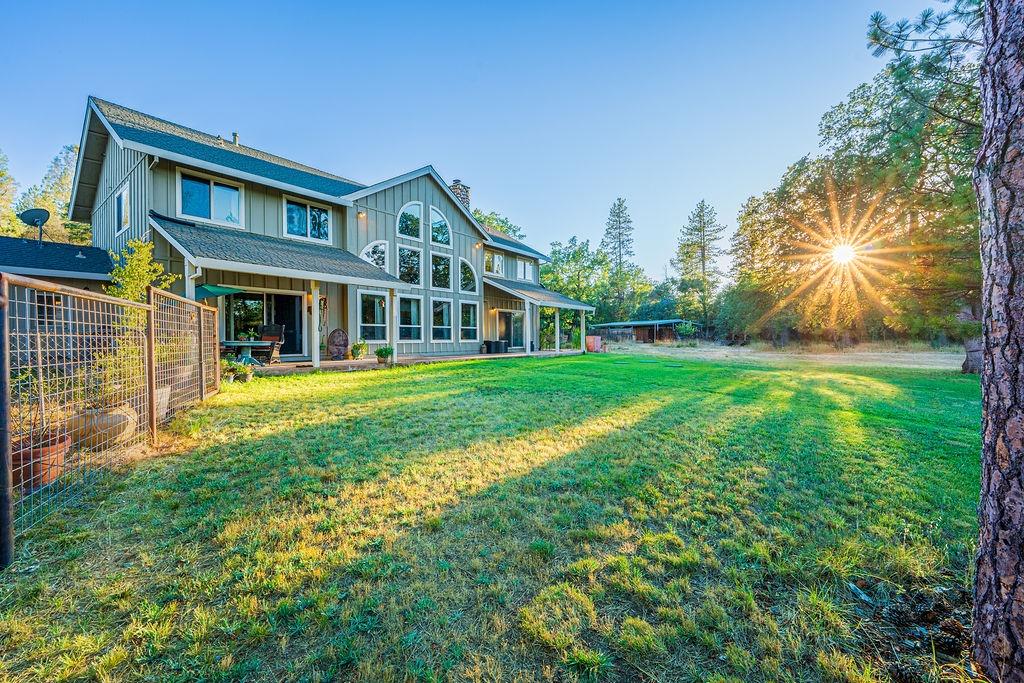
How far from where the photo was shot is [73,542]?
2.14 metres

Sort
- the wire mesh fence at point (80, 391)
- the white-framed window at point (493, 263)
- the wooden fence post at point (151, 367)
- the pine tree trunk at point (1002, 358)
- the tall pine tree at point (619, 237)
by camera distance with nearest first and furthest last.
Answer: the pine tree trunk at point (1002, 358), the wire mesh fence at point (80, 391), the wooden fence post at point (151, 367), the white-framed window at point (493, 263), the tall pine tree at point (619, 237)

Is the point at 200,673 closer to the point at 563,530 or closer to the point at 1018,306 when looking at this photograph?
the point at 563,530

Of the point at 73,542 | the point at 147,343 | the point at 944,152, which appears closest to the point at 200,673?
the point at 73,542

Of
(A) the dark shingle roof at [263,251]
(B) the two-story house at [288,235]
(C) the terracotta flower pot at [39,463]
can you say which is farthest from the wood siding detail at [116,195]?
(C) the terracotta flower pot at [39,463]

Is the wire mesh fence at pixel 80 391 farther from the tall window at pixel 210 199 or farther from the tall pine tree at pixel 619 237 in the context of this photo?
the tall pine tree at pixel 619 237

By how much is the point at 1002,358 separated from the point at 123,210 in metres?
15.5

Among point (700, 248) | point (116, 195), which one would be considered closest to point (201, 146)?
point (116, 195)

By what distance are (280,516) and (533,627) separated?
6.07ft

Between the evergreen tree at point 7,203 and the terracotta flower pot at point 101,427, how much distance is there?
29586 millimetres

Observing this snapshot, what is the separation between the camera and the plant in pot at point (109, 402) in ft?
11.3

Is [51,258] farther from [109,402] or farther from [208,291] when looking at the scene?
[109,402]

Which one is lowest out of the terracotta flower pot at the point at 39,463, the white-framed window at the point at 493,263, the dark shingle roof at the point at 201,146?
the terracotta flower pot at the point at 39,463

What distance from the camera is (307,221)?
11.4 meters

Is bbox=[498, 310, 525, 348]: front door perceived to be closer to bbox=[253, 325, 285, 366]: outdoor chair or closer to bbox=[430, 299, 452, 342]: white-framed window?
bbox=[430, 299, 452, 342]: white-framed window
